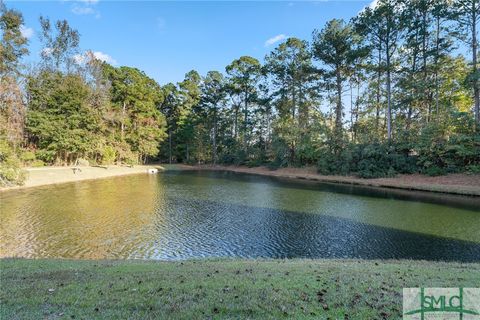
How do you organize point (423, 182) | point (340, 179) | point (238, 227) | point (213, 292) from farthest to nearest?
1. point (340, 179)
2. point (423, 182)
3. point (238, 227)
4. point (213, 292)

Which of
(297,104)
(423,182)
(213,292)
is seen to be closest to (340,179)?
(423,182)

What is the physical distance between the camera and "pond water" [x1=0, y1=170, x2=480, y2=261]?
8758 mm

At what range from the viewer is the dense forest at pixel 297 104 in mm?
23391

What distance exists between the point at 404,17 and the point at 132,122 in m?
38.9

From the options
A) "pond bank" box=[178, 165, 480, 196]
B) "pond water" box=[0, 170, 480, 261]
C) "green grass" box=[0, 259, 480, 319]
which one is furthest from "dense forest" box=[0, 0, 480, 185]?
"green grass" box=[0, 259, 480, 319]

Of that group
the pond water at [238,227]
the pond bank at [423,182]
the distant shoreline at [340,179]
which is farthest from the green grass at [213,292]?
the distant shoreline at [340,179]

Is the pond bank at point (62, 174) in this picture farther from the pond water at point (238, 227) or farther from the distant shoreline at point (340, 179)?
the pond water at point (238, 227)

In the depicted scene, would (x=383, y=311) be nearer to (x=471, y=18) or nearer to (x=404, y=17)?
(x=471, y=18)

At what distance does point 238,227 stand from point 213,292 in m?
7.77

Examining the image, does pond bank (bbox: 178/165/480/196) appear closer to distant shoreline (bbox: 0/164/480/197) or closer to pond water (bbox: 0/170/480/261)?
distant shoreline (bbox: 0/164/480/197)

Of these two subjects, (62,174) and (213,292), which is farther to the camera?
(62,174)

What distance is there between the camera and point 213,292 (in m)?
3.84

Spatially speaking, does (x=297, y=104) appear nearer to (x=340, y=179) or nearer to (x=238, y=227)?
(x=340, y=179)

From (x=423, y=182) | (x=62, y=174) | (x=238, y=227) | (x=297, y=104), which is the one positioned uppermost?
(x=297, y=104)
